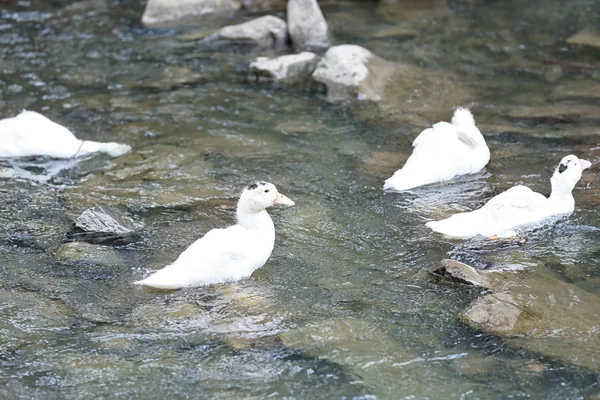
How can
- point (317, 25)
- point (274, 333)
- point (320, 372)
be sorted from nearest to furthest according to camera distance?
point (320, 372), point (274, 333), point (317, 25)

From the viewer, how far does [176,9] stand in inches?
537

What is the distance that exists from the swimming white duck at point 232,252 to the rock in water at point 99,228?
0.88 meters

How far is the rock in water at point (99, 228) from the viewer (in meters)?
6.42

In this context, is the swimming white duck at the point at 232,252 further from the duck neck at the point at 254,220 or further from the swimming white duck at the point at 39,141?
the swimming white duck at the point at 39,141

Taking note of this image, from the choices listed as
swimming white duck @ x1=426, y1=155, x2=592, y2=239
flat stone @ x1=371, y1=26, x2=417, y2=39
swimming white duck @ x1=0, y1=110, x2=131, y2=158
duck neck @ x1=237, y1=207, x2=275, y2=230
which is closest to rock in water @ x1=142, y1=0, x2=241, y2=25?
flat stone @ x1=371, y1=26, x2=417, y2=39

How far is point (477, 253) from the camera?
245 inches

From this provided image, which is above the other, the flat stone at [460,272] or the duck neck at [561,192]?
the duck neck at [561,192]

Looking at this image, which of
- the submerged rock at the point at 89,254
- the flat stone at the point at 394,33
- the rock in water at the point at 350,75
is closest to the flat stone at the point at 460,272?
the submerged rock at the point at 89,254

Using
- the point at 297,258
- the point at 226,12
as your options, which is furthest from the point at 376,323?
the point at 226,12

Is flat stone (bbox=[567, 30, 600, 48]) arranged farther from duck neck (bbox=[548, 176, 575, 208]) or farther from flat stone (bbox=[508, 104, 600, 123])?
duck neck (bbox=[548, 176, 575, 208])

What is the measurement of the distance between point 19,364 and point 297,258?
2265 millimetres

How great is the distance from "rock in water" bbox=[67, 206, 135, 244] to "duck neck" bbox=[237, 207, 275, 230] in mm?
1078

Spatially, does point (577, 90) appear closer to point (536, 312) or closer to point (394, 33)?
point (394, 33)

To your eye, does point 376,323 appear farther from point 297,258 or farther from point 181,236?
point 181,236
